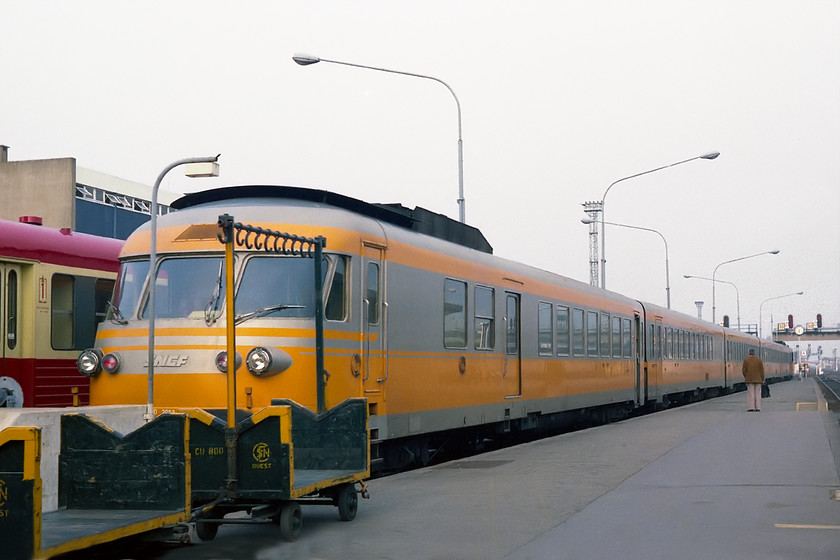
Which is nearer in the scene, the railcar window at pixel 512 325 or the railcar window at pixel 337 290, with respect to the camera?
the railcar window at pixel 337 290

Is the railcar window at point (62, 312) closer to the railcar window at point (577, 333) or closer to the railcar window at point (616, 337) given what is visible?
the railcar window at point (577, 333)

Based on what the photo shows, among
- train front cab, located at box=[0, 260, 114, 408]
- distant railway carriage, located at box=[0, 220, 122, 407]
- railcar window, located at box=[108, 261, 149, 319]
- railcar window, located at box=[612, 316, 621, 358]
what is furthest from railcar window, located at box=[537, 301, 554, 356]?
railcar window, located at box=[108, 261, 149, 319]

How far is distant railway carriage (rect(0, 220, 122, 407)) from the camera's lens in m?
13.7

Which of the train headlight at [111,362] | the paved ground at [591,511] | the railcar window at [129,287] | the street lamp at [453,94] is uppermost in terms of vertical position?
the street lamp at [453,94]

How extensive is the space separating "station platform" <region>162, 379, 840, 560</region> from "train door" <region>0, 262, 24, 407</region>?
4.92m

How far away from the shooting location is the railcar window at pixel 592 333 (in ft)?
75.7

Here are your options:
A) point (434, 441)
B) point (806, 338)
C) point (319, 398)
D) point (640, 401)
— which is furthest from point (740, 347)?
point (806, 338)

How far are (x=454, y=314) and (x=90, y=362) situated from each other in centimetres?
551

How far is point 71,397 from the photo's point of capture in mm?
14641

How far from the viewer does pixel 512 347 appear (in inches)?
687

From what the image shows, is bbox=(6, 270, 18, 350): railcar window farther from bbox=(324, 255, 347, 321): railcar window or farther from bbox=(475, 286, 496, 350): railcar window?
bbox=(475, 286, 496, 350): railcar window

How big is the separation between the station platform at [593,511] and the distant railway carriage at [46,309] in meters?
4.93

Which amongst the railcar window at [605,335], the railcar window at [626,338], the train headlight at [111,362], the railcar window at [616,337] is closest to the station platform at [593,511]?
the train headlight at [111,362]

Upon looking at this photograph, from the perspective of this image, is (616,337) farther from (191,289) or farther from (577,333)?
(191,289)
